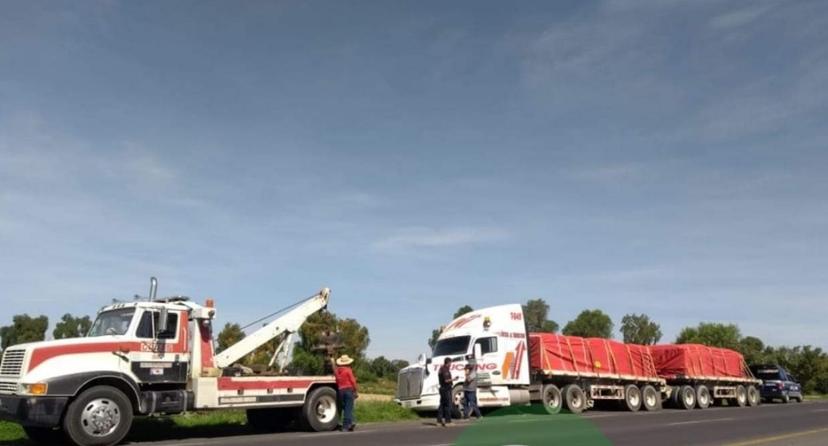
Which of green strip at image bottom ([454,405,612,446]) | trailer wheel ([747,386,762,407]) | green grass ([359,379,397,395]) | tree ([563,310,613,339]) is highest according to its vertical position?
tree ([563,310,613,339])

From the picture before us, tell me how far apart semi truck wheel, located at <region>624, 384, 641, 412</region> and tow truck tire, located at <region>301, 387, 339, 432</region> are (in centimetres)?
1433

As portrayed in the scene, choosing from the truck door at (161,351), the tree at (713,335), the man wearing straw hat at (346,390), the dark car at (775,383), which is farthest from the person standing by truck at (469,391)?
the tree at (713,335)

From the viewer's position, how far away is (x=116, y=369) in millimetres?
14375

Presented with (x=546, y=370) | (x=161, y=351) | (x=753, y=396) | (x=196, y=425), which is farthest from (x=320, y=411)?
(x=753, y=396)

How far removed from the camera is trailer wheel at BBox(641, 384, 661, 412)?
1127 inches

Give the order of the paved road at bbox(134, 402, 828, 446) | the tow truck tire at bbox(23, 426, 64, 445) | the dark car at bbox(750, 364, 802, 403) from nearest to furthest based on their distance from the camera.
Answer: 1. the paved road at bbox(134, 402, 828, 446)
2. the tow truck tire at bbox(23, 426, 64, 445)
3. the dark car at bbox(750, 364, 802, 403)

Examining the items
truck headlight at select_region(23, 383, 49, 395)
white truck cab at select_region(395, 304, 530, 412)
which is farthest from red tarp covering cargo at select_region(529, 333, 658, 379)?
truck headlight at select_region(23, 383, 49, 395)

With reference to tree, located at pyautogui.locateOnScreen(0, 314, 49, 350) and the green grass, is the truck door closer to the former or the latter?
the green grass

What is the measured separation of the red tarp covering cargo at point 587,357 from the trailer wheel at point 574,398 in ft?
1.88

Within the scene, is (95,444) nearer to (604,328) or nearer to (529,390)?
(529,390)

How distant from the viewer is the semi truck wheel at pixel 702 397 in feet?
101

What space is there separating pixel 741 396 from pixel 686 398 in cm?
520

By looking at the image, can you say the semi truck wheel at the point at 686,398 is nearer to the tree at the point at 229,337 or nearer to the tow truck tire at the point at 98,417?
the tree at the point at 229,337

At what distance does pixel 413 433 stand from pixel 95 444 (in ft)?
22.6
